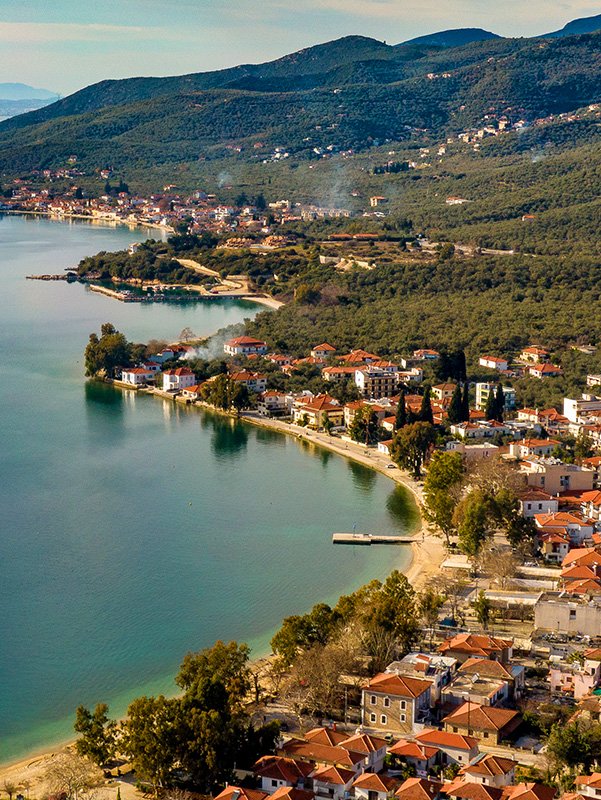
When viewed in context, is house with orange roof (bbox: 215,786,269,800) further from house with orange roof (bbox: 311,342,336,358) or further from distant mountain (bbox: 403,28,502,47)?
distant mountain (bbox: 403,28,502,47)

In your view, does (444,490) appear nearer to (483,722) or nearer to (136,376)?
(483,722)

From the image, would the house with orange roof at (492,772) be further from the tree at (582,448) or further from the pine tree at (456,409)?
the pine tree at (456,409)

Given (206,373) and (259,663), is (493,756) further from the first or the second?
(206,373)

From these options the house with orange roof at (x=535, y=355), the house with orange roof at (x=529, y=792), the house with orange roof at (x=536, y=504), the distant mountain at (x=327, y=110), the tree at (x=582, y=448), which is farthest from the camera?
the distant mountain at (x=327, y=110)

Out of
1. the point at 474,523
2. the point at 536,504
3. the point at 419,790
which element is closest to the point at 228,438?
the point at 536,504

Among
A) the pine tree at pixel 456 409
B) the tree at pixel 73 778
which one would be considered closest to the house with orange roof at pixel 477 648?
the tree at pixel 73 778

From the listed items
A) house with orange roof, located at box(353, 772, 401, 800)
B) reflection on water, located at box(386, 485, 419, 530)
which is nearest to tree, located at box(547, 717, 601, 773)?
house with orange roof, located at box(353, 772, 401, 800)
